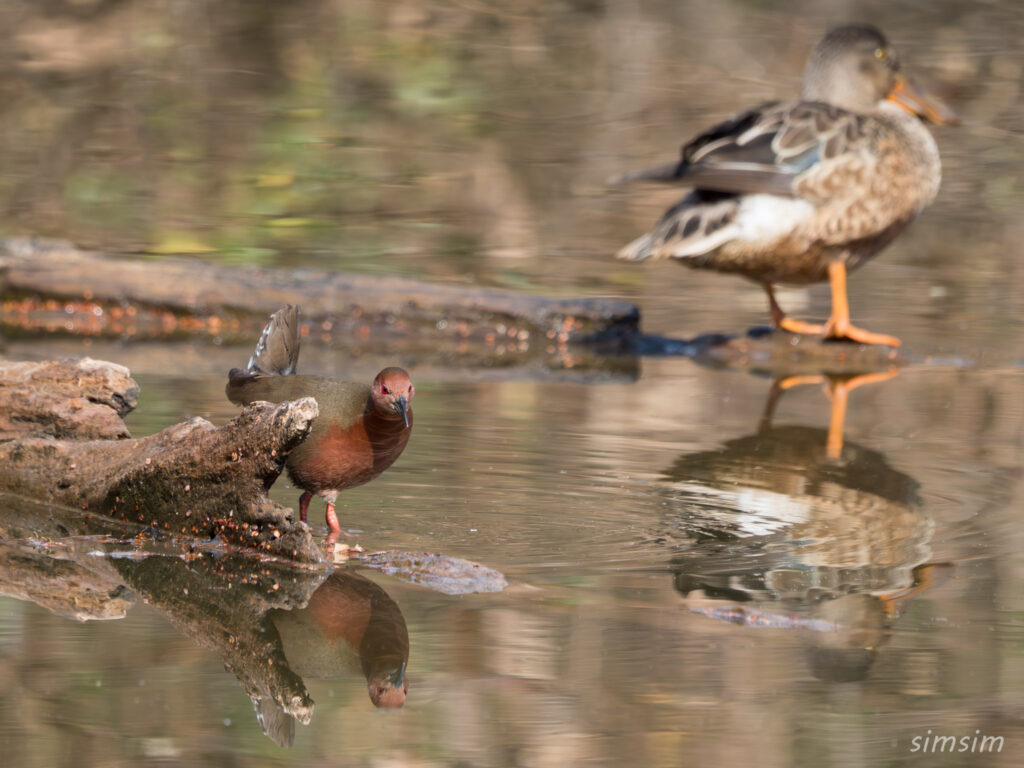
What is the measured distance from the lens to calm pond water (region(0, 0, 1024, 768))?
11.7 feet

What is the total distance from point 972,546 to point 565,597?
4.66 ft

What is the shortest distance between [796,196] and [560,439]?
7.75 ft

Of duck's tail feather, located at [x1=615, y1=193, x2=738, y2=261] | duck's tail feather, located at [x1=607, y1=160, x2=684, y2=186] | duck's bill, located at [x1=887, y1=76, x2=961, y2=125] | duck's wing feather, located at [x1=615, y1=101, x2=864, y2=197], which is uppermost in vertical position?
duck's bill, located at [x1=887, y1=76, x2=961, y2=125]

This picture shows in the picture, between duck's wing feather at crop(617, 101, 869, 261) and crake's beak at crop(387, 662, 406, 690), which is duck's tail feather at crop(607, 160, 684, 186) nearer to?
Result: duck's wing feather at crop(617, 101, 869, 261)

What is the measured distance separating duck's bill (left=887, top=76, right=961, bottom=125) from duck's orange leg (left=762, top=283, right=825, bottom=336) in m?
1.40

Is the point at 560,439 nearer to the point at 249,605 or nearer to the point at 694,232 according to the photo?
the point at 694,232

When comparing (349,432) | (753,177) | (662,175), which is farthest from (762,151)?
(349,432)

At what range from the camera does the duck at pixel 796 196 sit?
7.96m

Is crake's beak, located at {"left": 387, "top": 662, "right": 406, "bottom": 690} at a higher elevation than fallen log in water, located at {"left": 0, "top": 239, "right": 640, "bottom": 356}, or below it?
higher

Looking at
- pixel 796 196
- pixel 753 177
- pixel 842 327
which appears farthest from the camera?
pixel 842 327

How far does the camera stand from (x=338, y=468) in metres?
4.71

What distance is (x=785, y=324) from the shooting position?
850 cm

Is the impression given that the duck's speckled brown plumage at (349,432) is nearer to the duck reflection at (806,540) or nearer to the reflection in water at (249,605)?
the reflection in water at (249,605)

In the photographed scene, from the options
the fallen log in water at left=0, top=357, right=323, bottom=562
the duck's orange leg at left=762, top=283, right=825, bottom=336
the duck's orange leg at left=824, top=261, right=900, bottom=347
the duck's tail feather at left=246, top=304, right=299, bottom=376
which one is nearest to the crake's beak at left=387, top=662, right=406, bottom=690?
the fallen log in water at left=0, top=357, right=323, bottom=562
